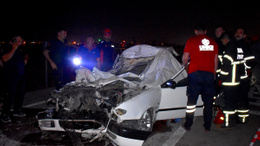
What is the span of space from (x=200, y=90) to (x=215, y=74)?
0.47m

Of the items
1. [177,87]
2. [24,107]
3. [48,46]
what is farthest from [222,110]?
[24,107]

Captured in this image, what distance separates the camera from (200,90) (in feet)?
12.6

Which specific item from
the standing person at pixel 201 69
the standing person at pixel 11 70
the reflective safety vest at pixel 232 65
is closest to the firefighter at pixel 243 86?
the reflective safety vest at pixel 232 65

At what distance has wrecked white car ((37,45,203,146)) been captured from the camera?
2.89m

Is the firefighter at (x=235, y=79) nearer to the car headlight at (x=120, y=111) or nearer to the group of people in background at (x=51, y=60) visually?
the car headlight at (x=120, y=111)

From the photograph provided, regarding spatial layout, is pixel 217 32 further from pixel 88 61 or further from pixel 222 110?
pixel 88 61

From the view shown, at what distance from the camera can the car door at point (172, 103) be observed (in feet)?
12.2

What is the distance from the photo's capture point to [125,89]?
3.45 m

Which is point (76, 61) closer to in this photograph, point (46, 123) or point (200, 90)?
point (46, 123)

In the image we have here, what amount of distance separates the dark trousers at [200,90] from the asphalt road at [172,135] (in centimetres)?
30

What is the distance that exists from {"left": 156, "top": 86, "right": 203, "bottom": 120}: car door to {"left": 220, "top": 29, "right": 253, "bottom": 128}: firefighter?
2.13ft

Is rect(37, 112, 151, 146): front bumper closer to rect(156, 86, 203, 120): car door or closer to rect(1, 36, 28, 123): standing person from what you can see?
rect(156, 86, 203, 120): car door

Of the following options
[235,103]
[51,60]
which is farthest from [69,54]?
[235,103]

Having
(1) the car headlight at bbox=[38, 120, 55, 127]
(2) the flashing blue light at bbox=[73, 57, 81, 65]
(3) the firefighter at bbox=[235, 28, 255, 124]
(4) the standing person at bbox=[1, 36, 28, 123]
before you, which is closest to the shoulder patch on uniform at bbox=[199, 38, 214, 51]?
(3) the firefighter at bbox=[235, 28, 255, 124]
